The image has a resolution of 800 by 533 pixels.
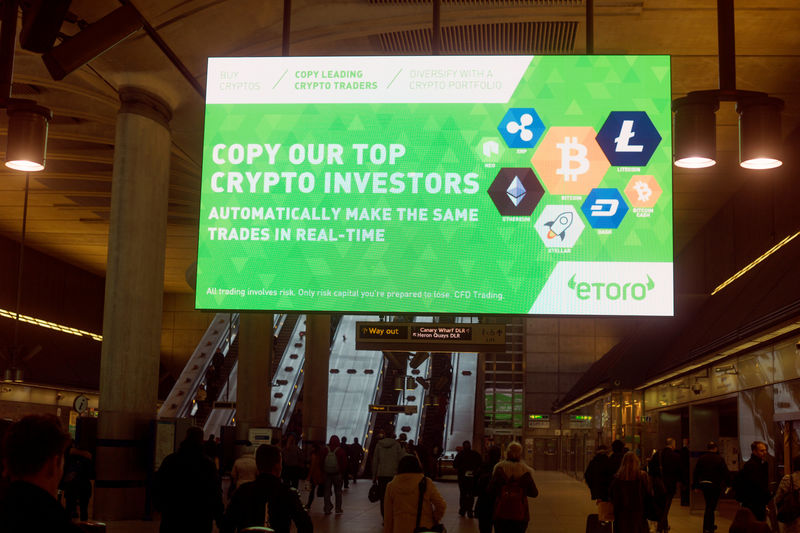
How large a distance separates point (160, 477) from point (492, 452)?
6.39 meters

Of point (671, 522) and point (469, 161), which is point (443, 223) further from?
point (671, 522)

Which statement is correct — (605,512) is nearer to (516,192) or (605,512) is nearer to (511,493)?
(511,493)

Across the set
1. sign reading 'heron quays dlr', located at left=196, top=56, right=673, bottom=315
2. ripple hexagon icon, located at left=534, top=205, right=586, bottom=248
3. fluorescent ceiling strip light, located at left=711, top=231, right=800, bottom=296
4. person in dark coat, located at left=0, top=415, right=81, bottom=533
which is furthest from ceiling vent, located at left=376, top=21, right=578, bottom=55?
person in dark coat, located at left=0, top=415, right=81, bottom=533

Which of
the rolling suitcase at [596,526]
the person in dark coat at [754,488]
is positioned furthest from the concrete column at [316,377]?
the rolling suitcase at [596,526]

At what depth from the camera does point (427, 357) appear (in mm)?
42344

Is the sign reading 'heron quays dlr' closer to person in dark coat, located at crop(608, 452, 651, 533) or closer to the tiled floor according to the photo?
person in dark coat, located at crop(608, 452, 651, 533)

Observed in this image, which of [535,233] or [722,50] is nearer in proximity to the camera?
[722,50]

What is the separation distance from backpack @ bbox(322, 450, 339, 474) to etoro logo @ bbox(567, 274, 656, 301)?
10.7 meters

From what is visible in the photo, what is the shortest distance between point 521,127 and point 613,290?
1.65m

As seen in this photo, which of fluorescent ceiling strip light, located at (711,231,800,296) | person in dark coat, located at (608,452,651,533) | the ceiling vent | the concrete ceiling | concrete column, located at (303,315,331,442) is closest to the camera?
person in dark coat, located at (608,452,651,533)

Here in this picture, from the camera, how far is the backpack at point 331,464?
18.0 metres

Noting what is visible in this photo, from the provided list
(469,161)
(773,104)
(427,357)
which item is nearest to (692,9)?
(469,161)

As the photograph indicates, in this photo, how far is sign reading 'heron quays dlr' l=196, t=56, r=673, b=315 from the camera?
326 inches

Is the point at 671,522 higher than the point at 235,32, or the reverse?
the point at 235,32
